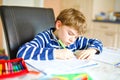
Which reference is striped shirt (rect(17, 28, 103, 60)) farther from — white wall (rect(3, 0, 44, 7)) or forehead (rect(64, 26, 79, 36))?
white wall (rect(3, 0, 44, 7))

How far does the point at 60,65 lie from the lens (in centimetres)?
87

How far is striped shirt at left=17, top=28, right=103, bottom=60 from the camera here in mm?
972

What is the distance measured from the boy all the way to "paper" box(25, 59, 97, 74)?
0.17 ft

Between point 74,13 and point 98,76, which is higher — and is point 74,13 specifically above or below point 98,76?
above

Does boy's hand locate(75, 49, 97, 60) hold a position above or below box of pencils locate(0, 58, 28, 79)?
below

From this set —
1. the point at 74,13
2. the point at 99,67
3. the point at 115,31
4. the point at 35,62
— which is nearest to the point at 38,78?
the point at 35,62

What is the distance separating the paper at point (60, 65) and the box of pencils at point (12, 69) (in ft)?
0.23

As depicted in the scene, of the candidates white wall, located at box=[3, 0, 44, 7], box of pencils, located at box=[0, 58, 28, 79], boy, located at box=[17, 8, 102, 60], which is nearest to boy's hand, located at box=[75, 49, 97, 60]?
boy, located at box=[17, 8, 102, 60]

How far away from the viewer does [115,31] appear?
119 inches

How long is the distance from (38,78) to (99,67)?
1.09 ft

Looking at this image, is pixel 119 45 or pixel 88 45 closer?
pixel 88 45

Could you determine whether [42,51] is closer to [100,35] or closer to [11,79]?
[11,79]

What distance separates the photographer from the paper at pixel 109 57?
→ 103 centimetres

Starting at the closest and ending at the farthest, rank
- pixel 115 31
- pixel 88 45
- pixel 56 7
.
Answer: pixel 88 45 < pixel 115 31 < pixel 56 7
